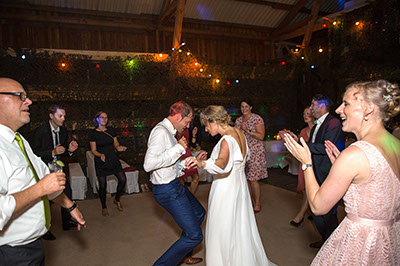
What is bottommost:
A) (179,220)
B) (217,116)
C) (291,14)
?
(179,220)

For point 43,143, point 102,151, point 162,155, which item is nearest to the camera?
point 162,155

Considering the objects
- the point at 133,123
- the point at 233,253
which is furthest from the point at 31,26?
the point at 233,253

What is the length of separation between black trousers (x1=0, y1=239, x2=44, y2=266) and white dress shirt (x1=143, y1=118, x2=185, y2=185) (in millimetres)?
1106

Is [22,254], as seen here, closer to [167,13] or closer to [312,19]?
[167,13]

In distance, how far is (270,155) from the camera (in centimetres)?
747

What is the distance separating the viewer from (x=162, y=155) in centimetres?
251

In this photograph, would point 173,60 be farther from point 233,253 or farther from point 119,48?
point 233,253

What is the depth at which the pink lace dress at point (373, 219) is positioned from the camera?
1370mm

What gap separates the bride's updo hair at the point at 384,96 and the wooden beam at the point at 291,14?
9939 mm

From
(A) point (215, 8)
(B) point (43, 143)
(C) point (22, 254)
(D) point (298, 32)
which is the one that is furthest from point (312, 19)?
(C) point (22, 254)

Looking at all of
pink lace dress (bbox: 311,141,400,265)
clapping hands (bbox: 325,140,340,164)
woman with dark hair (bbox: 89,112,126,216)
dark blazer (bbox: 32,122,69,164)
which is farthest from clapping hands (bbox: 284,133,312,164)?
woman with dark hair (bbox: 89,112,126,216)

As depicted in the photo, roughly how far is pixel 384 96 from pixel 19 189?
2009 mm

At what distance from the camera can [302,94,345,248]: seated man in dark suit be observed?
275 cm

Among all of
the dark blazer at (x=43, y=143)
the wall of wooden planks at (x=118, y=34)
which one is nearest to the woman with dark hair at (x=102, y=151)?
the dark blazer at (x=43, y=143)
